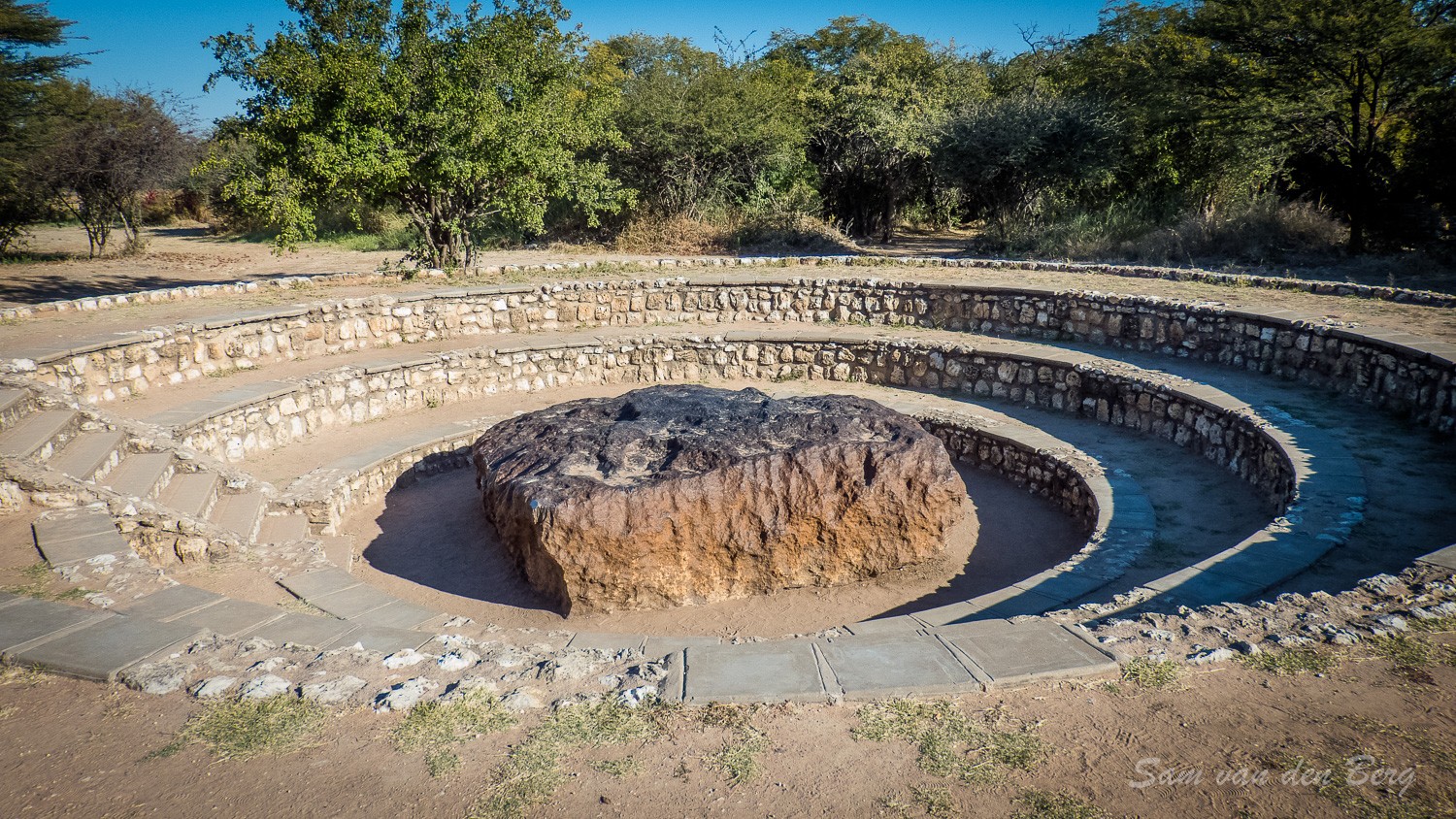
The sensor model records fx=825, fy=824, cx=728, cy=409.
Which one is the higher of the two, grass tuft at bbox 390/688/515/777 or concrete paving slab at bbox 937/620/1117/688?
concrete paving slab at bbox 937/620/1117/688

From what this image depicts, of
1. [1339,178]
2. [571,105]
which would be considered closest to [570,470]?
[571,105]

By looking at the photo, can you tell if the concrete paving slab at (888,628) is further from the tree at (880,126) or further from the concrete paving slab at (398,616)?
the tree at (880,126)

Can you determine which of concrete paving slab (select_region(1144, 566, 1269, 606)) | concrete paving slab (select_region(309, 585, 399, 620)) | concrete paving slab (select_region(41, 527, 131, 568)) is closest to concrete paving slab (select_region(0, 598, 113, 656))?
concrete paving slab (select_region(41, 527, 131, 568))

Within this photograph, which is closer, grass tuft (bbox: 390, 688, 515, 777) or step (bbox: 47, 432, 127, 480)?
grass tuft (bbox: 390, 688, 515, 777)

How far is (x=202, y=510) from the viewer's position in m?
6.27

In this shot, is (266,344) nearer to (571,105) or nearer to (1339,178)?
(571,105)

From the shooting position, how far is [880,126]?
21750mm

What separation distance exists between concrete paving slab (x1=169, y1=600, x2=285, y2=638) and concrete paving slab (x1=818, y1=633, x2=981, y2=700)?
106 inches

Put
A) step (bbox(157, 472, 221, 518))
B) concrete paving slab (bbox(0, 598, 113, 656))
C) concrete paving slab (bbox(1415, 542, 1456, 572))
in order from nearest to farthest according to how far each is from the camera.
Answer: concrete paving slab (bbox(0, 598, 113, 656)), concrete paving slab (bbox(1415, 542, 1456, 572)), step (bbox(157, 472, 221, 518))

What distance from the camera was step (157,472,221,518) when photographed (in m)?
6.18

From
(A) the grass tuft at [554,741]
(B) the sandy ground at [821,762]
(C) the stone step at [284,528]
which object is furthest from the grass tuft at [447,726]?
(C) the stone step at [284,528]

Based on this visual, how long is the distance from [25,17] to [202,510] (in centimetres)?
2036

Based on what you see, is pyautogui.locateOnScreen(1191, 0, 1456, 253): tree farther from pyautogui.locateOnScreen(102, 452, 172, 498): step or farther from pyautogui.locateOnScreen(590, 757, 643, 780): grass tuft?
pyautogui.locateOnScreen(102, 452, 172, 498): step
